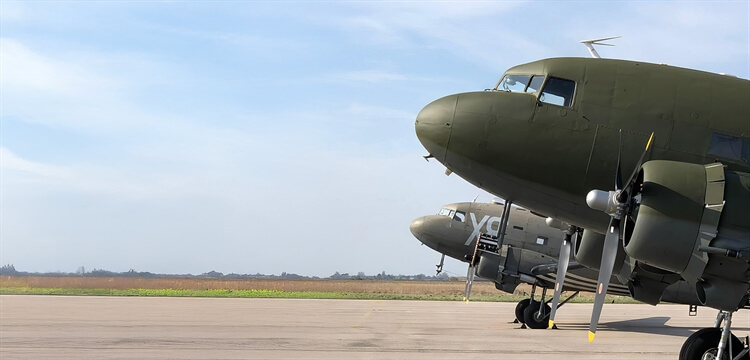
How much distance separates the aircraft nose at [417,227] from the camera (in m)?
30.5

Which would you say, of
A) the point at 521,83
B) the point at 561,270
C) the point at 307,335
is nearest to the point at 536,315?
the point at 307,335

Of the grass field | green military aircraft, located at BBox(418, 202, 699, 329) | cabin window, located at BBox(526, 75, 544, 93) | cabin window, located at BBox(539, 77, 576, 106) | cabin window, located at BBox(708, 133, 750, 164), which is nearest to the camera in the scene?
cabin window, located at BBox(708, 133, 750, 164)

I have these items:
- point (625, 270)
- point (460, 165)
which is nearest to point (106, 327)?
point (460, 165)

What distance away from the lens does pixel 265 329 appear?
21.1 metres

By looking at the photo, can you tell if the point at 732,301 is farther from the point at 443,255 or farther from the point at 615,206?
the point at 443,255

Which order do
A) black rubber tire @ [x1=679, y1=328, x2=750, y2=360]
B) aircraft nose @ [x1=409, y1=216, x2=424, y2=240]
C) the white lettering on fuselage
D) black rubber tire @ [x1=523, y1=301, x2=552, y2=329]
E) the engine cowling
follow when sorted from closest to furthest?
the engine cowling
black rubber tire @ [x1=679, y1=328, x2=750, y2=360]
black rubber tire @ [x1=523, y1=301, x2=552, y2=329]
the white lettering on fuselage
aircraft nose @ [x1=409, y1=216, x2=424, y2=240]

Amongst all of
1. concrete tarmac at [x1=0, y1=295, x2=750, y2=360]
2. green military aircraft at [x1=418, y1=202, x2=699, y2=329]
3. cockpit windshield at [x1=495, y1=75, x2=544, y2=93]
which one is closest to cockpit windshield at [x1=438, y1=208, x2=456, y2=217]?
green military aircraft at [x1=418, y1=202, x2=699, y2=329]

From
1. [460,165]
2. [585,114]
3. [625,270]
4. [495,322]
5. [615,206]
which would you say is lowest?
[495,322]

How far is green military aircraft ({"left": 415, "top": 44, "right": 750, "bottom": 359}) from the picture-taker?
11.6 metres

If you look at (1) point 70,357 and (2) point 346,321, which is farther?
(2) point 346,321

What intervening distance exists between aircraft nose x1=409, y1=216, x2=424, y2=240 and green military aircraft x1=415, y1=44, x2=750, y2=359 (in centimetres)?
1725

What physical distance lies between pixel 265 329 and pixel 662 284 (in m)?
12.0

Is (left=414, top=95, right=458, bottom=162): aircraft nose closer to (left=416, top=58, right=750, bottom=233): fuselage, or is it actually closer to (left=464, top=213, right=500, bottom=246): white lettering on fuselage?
(left=416, top=58, right=750, bottom=233): fuselage

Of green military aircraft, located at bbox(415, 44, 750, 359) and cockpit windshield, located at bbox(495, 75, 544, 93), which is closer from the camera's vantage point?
green military aircraft, located at bbox(415, 44, 750, 359)
